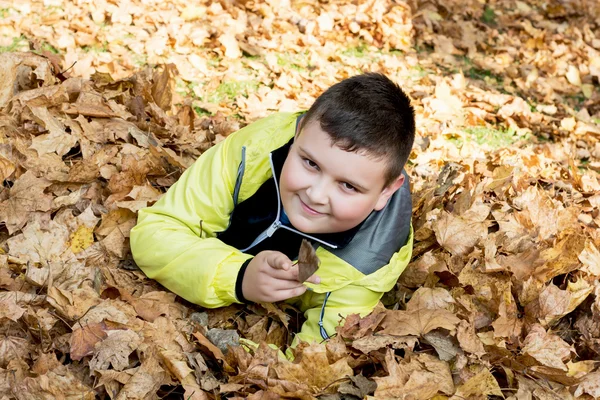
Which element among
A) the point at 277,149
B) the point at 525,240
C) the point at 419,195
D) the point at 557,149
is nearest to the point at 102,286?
the point at 277,149

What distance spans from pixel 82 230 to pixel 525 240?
2.12 meters

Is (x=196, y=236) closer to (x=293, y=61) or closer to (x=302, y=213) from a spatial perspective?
(x=302, y=213)

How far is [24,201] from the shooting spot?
3.02 m

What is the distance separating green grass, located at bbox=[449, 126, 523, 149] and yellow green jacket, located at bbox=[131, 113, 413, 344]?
158 centimetres

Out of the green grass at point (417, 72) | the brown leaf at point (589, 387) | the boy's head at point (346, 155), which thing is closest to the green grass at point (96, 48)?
the green grass at point (417, 72)

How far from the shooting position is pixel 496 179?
3.60m

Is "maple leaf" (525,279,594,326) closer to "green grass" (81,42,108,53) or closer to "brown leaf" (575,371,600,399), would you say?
"brown leaf" (575,371,600,399)

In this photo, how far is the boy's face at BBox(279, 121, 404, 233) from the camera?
2.45 meters

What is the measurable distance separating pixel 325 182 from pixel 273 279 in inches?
16.9

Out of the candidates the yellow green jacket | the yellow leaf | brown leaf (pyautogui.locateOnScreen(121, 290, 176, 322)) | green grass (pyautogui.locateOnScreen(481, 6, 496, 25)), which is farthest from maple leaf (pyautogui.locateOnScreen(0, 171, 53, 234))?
green grass (pyautogui.locateOnScreen(481, 6, 496, 25))

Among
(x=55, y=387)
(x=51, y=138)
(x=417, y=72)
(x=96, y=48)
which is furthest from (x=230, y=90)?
(x=55, y=387)

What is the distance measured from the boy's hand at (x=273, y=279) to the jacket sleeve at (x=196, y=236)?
0.46ft

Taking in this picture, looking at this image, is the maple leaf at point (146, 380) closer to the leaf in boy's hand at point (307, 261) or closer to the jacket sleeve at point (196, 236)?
the jacket sleeve at point (196, 236)

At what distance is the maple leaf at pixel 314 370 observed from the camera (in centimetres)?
236
